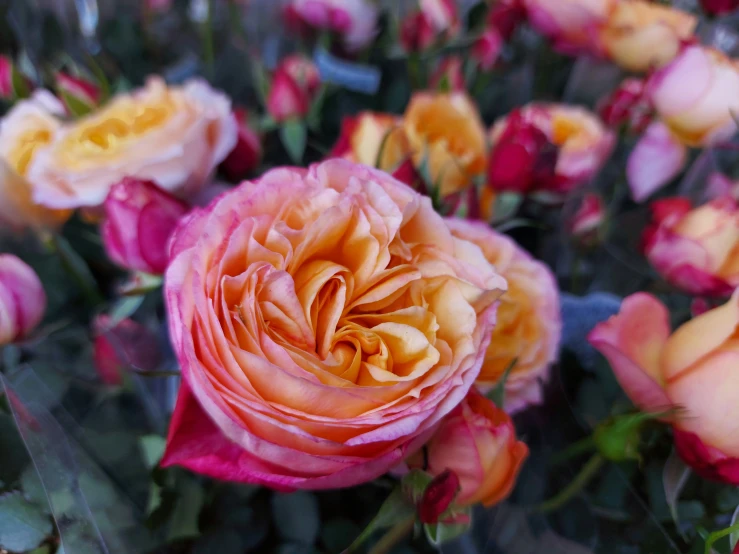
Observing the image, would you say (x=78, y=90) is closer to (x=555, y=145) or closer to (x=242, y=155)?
(x=242, y=155)

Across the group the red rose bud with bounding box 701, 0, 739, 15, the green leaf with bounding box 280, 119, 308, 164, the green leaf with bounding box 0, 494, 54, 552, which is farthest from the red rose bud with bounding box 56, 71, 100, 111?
the red rose bud with bounding box 701, 0, 739, 15

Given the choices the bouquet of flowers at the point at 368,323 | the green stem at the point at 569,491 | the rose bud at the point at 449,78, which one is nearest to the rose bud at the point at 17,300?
the bouquet of flowers at the point at 368,323

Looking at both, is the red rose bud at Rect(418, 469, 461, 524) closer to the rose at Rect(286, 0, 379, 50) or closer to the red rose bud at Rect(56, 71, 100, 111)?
the red rose bud at Rect(56, 71, 100, 111)

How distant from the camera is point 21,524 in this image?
378 mm

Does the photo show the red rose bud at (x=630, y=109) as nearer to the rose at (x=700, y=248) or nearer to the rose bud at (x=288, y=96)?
the rose at (x=700, y=248)

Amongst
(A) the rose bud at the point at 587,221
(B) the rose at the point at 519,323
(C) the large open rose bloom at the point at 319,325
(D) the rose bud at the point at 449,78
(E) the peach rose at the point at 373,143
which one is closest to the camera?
(C) the large open rose bloom at the point at 319,325

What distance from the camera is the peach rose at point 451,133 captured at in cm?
60

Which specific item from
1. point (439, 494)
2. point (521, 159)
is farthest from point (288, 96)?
point (439, 494)

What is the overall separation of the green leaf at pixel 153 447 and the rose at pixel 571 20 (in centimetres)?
74

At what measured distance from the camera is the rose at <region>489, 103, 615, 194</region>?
59 centimetres

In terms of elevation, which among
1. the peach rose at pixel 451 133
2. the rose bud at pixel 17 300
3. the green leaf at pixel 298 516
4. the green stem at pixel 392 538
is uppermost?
the peach rose at pixel 451 133

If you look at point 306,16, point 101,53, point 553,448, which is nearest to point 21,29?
point 101,53

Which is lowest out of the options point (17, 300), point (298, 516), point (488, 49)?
point (298, 516)

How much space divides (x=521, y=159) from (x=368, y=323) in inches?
11.9
